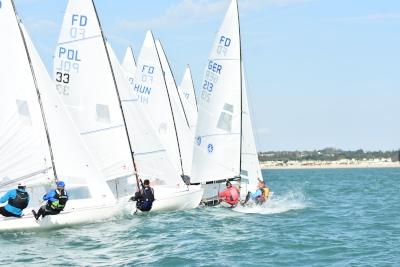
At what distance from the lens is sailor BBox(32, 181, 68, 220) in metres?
16.8

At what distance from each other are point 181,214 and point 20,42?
636cm

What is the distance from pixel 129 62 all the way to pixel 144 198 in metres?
13.8

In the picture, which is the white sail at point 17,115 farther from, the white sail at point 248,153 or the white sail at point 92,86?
the white sail at point 248,153

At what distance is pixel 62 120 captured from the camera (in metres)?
18.6

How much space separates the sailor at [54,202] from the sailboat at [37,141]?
0.19 m

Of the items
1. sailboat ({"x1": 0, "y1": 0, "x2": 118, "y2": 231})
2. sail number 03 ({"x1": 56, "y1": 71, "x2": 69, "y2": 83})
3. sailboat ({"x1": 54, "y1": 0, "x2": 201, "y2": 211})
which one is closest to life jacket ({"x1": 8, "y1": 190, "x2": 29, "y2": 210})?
sailboat ({"x1": 0, "y1": 0, "x2": 118, "y2": 231})

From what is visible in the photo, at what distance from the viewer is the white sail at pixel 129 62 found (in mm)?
32531

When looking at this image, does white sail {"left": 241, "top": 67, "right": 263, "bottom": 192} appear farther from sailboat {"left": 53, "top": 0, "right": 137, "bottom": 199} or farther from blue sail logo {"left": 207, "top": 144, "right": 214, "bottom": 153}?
sailboat {"left": 53, "top": 0, "right": 137, "bottom": 199}

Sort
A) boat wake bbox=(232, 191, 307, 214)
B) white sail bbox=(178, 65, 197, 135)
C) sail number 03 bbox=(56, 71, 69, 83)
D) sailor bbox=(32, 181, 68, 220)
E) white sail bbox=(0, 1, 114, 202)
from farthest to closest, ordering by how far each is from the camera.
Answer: white sail bbox=(178, 65, 197, 135) → boat wake bbox=(232, 191, 307, 214) → sail number 03 bbox=(56, 71, 69, 83) → white sail bbox=(0, 1, 114, 202) → sailor bbox=(32, 181, 68, 220)

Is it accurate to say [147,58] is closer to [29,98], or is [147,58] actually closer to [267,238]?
[29,98]

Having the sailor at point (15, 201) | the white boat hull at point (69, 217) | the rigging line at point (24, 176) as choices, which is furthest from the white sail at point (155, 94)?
the sailor at point (15, 201)

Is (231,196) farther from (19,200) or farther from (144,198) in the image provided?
(19,200)

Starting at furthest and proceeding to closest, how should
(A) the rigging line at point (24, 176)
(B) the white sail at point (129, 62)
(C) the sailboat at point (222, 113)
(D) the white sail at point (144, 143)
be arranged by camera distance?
(B) the white sail at point (129, 62), (C) the sailboat at point (222, 113), (D) the white sail at point (144, 143), (A) the rigging line at point (24, 176)

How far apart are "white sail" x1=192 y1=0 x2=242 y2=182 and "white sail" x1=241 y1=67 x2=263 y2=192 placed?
720 mm
